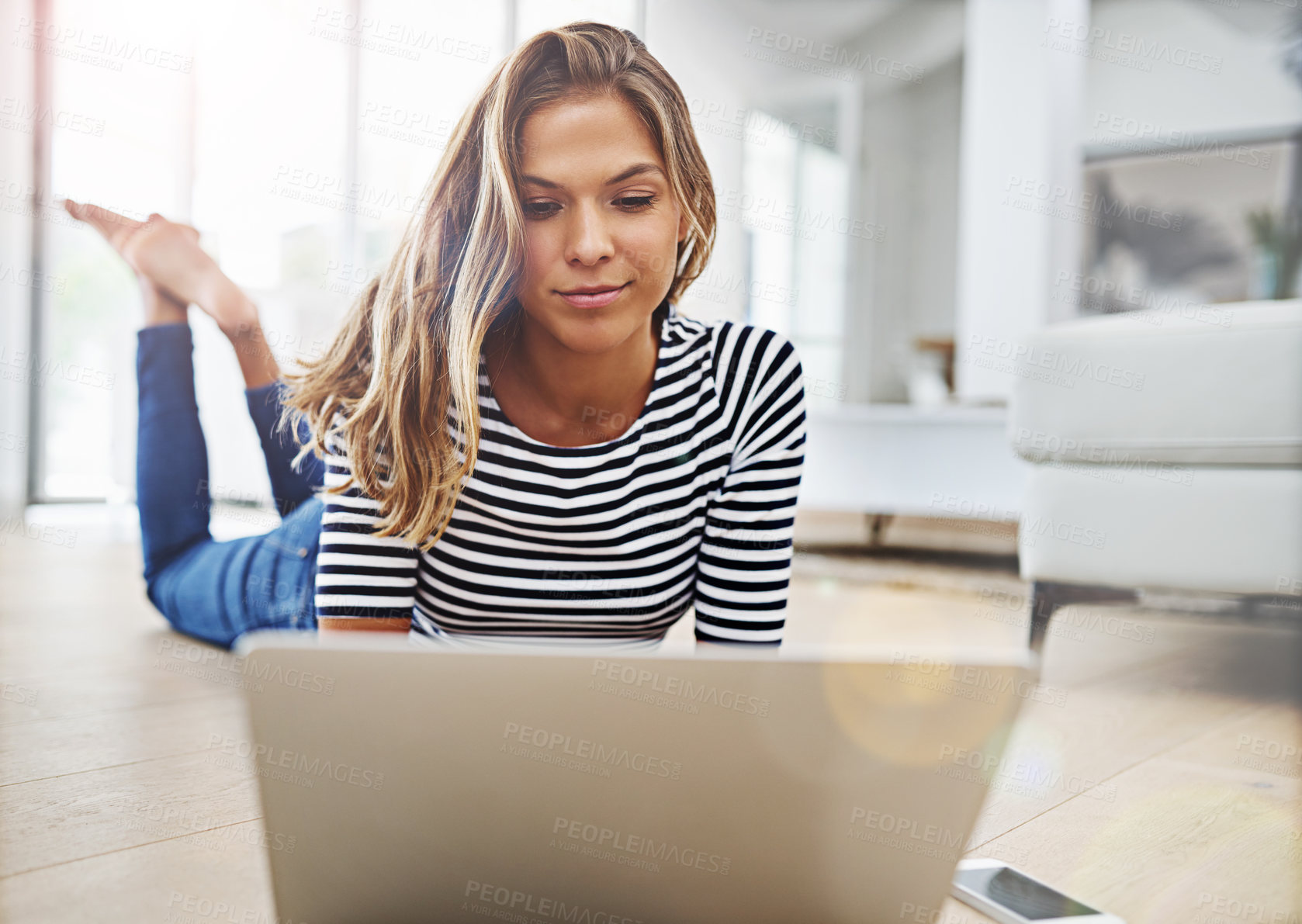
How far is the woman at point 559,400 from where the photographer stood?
2.34ft

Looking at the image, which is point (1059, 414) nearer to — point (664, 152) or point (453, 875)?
point (664, 152)

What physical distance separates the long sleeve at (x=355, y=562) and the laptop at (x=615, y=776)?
0.33 meters

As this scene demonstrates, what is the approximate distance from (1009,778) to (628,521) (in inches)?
17.3

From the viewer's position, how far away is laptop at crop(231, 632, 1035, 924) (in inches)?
15.0

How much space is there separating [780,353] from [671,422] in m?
0.12

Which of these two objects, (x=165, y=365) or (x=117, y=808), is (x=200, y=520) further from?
(x=117, y=808)

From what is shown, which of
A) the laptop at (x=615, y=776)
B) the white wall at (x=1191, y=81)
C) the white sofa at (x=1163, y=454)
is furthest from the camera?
the white wall at (x=1191, y=81)

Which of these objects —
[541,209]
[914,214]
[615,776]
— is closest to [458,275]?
[541,209]

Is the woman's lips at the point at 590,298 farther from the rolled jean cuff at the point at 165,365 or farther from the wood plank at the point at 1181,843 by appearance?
the rolled jean cuff at the point at 165,365

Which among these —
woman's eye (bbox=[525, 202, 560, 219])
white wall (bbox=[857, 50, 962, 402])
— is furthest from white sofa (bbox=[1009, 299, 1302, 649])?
white wall (bbox=[857, 50, 962, 402])

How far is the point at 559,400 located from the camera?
0.82 metres

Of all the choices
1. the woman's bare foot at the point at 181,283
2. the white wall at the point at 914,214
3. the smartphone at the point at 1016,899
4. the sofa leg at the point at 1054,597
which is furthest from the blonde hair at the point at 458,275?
the white wall at the point at 914,214

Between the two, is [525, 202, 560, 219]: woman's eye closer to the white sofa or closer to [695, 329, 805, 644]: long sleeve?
[695, 329, 805, 644]: long sleeve

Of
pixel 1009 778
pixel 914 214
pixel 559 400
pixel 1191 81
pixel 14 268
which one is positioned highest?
pixel 1191 81
